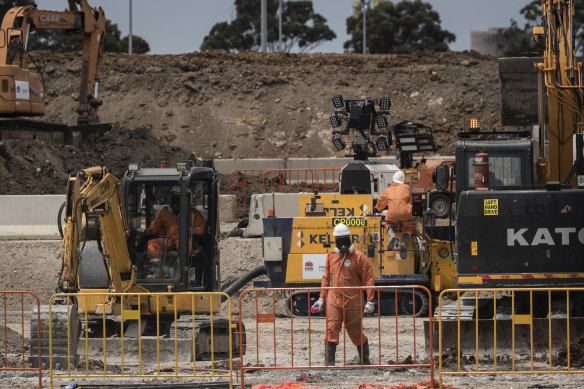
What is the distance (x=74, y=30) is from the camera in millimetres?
30141

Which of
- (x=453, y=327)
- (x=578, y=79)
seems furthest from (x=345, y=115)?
(x=453, y=327)

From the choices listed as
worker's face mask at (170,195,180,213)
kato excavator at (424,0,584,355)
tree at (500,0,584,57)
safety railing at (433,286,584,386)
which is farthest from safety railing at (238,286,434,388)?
tree at (500,0,584,57)

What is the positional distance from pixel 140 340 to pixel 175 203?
2850mm

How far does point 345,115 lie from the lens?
24.3 meters

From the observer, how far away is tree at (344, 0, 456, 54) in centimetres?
6988

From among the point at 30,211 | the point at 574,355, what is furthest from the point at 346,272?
the point at 30,211

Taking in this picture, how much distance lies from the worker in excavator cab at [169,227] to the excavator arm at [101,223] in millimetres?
523

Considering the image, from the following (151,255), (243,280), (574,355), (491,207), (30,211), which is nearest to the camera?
(574,355)

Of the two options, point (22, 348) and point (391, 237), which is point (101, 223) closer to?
point (22, 348)

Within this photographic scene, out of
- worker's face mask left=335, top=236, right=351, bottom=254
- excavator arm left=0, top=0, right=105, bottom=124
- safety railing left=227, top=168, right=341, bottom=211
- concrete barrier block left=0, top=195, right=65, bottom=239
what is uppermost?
excavator arm left=0, top=0, right=105, bottom=124

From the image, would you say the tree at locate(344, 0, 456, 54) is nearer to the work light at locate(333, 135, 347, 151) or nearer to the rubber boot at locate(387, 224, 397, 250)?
the work light at locate(333, 135, 347, 151)

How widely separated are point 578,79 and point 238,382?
752 cm

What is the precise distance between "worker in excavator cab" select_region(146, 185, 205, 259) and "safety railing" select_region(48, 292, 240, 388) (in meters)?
0.67

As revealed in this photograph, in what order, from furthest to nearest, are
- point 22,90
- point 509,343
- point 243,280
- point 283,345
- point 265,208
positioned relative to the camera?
1. point 22,90
2. point 265,208
3. point 243,280
4. point 283,345
5. point 509,343
